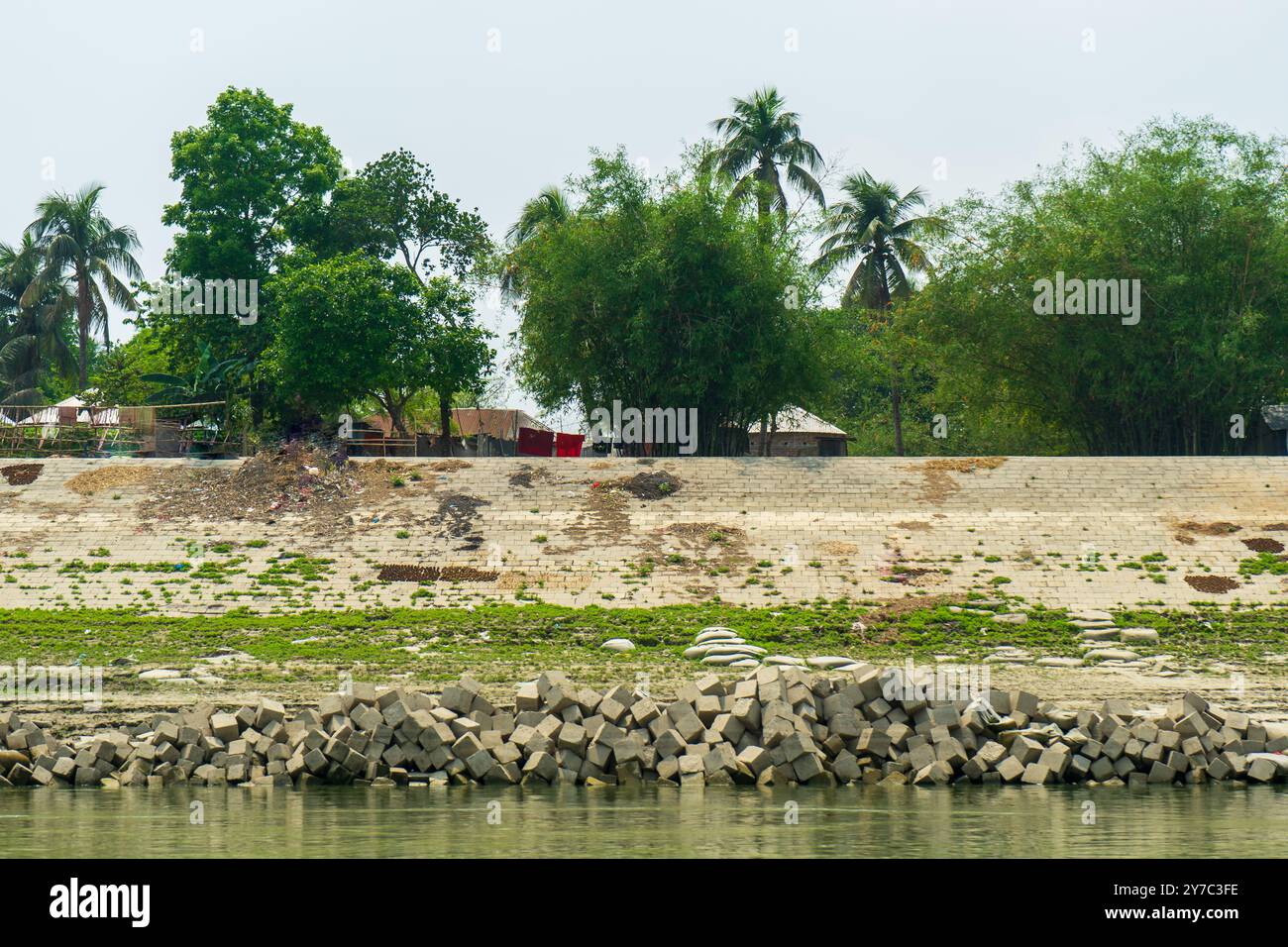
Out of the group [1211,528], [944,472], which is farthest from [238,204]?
[1211,528]

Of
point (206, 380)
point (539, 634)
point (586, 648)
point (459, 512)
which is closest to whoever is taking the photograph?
point (586, 648)

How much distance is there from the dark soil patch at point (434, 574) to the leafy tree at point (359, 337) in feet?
43.6

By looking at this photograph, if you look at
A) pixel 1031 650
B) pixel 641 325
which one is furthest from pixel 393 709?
pixel 641 325

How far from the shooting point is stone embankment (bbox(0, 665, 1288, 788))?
15180 mm

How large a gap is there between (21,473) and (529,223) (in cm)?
2322

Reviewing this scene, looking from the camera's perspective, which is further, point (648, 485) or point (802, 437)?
point (802, 437)

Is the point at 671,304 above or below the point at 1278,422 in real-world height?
above

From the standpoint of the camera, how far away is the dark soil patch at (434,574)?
28594 mm

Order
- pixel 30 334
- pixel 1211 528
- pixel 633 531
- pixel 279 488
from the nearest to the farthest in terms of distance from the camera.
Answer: pixel 1211 528
pixel 633 531
pixel 279 488
pixel 30 334

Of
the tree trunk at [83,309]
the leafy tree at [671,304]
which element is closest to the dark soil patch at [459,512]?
the leafy tree at [671,304]

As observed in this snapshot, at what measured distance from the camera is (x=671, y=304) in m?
38.2

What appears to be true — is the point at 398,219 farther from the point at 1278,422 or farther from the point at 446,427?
the point at 1278,422
